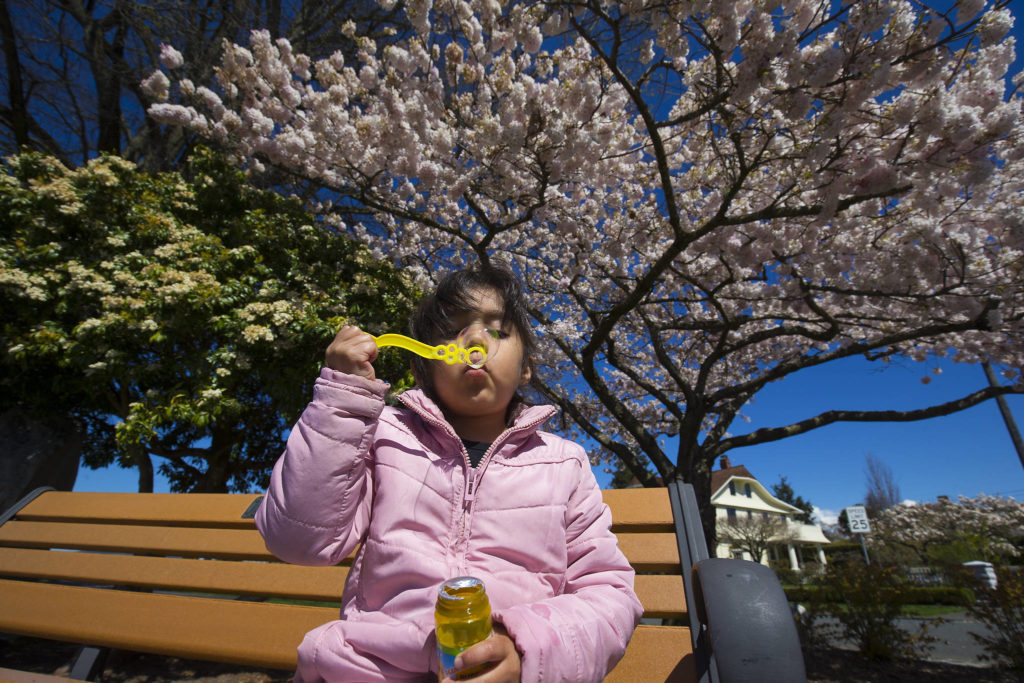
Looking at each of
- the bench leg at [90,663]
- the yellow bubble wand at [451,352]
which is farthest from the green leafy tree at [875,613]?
the bench leg at [90,663]

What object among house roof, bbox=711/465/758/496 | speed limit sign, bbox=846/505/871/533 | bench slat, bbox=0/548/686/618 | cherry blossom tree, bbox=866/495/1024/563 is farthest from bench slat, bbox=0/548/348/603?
house roof, bbox=711/465/758/496

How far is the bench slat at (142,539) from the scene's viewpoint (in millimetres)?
1685

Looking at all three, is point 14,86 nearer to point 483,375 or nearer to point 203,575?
point 203,575

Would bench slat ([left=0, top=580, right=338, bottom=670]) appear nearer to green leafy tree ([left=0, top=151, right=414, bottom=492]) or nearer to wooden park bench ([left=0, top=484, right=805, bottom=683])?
wooden park bench ([left=0, top=484, right=805, bottom=683])

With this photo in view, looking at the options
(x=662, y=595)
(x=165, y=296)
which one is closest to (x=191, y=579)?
(x=662, y=595)

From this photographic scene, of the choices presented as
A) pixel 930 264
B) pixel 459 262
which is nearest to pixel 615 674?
pixel 930 264

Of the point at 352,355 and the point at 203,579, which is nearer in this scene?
the point at 352,355

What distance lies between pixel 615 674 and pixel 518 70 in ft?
17.0

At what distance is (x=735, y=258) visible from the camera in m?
4.96

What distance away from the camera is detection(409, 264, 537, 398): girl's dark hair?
53.1 inches

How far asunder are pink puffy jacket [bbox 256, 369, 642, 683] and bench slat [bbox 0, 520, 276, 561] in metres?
0.82

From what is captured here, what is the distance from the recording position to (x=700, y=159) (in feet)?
17.3

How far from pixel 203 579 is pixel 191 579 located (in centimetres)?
5

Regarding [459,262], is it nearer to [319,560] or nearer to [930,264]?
[930,264]
